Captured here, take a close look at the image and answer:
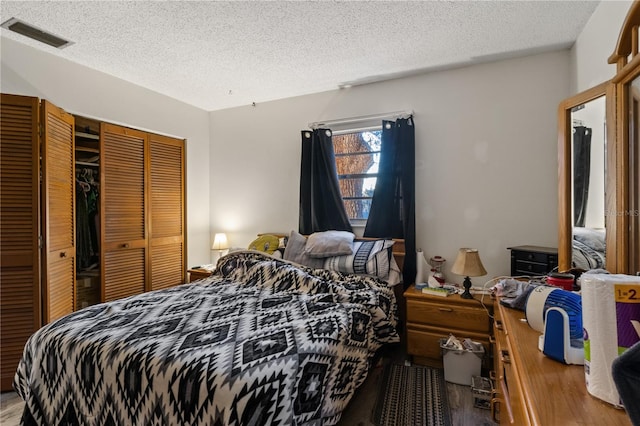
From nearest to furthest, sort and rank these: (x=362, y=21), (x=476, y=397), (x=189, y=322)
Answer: (x=189, y=322) < (x=476, y=397) < (x=362, y=21)

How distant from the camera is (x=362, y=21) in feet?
6.63

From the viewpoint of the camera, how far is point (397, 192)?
2.81 m

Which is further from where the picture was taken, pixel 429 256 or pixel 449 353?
pixel 429 256

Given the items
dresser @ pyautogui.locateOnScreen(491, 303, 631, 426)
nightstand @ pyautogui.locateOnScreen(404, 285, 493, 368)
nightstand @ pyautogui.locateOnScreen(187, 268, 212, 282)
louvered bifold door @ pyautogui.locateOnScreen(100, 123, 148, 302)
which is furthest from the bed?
louvered bifold door @ pyautogui.locateOnScreen(100, 123, 148, 302)

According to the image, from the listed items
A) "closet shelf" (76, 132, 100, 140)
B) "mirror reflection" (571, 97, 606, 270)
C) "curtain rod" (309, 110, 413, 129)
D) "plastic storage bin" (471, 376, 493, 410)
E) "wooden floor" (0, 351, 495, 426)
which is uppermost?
"curtain rod" (309, 110, 413, 129)

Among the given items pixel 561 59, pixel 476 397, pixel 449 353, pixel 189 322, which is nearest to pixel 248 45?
pixel 189 322

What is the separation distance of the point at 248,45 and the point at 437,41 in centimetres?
147

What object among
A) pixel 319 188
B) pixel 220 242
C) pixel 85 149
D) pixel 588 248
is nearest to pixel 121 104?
pixel 85 149

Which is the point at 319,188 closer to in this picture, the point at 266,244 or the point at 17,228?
the point at 266,244

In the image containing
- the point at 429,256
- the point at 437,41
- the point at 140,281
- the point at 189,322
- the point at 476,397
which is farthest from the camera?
the point at 140,281

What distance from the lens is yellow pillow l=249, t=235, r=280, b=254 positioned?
10.5ft

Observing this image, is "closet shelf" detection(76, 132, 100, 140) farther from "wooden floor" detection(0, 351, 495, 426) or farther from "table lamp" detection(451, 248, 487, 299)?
"table lamp" detection(451, 248, 487, 299)

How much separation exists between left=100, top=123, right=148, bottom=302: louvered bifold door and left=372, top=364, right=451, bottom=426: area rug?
8.72ft

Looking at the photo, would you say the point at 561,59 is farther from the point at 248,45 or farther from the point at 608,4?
the point at 248,45
